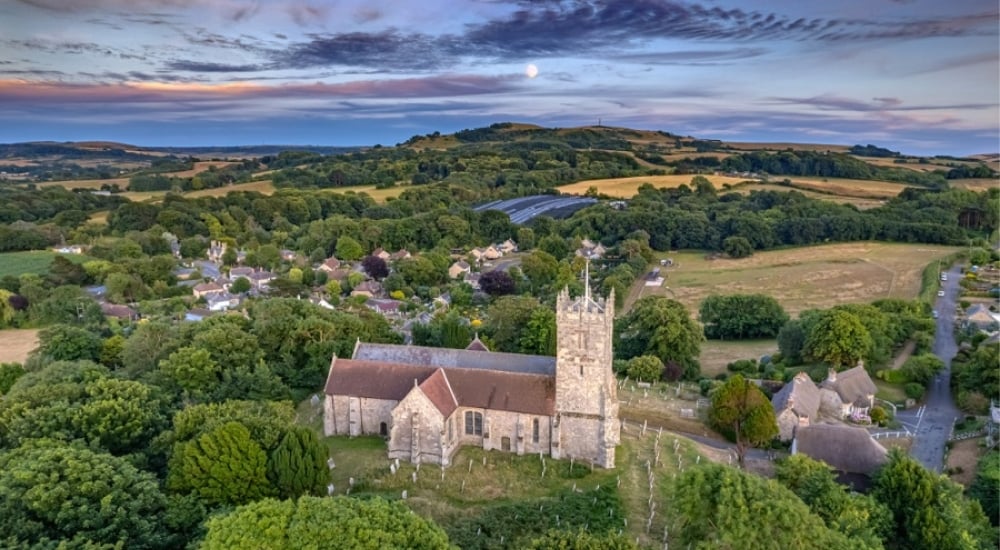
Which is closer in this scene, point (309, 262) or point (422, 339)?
point (422, 339)

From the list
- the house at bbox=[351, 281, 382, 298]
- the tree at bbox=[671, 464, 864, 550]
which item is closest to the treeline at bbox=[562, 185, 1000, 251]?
the house at bbox=[351, 281, 382, 298]

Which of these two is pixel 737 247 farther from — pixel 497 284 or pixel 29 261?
pixel 29 261

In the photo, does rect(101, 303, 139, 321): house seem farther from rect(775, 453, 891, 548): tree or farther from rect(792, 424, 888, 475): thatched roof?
rect(775, 453, 891, 548): tree

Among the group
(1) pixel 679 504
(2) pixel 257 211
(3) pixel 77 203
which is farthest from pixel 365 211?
(1) pixel 679 504

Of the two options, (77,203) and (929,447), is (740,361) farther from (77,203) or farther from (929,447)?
(77,203)

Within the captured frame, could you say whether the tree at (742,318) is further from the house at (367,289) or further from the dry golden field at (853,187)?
the dry golden field at (853,187)

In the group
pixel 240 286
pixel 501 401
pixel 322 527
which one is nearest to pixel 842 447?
pixel 501 401
